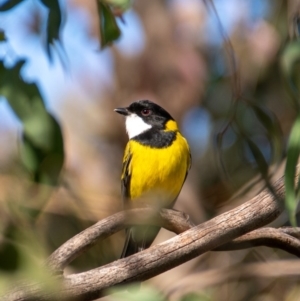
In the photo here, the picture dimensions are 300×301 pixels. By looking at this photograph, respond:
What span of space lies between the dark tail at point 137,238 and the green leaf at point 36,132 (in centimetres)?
93

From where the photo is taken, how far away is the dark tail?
8.59ft

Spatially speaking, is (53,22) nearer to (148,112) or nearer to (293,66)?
(293,66)

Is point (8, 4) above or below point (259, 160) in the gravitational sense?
above

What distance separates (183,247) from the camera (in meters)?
1.63

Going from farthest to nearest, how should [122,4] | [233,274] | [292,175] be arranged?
1. [233,274]
2. [122,4]
3. [292,175]

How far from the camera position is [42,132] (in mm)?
1710

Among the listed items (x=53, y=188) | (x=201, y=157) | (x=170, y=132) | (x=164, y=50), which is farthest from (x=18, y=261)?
(x=164, y=50)

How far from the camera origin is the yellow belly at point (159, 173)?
104 inches

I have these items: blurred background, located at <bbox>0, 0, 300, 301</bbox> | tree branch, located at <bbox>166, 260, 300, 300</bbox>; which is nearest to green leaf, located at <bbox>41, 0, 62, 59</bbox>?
blurred background, located at <bbox>0, 0, 300, 301</bbox>

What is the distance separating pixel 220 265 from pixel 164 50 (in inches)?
55.1

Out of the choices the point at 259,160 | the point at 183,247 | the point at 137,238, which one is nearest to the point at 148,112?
the point at 137,238

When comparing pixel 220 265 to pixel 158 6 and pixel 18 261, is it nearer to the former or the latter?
pixel 158 6

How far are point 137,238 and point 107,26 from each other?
3.64ft

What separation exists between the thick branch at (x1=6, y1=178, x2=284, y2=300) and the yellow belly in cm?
96
